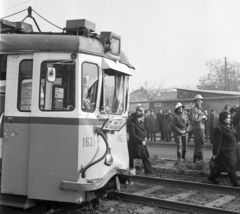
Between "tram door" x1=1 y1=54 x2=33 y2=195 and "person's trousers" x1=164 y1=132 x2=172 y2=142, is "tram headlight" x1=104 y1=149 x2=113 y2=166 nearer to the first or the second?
"tram door" x1=1 y1=54 x2=33 y2=195

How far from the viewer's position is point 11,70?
5238 mm

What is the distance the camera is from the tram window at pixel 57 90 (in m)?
5.13

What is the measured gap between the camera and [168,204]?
20.6 ft

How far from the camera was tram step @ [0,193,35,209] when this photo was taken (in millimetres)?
5059

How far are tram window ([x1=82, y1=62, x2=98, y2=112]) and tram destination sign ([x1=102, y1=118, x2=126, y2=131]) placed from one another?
0.32 m

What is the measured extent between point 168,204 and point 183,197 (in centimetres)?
75

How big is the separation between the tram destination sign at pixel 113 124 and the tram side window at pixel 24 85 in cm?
126

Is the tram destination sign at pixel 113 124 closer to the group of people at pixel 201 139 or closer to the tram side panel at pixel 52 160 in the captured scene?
the tram side panel at pixel 52 160

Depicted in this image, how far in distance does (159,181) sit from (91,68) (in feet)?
12.8

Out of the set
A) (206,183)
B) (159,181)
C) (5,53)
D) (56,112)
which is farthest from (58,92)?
(206,183)

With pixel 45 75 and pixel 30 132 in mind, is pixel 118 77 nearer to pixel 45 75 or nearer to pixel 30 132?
pixel 45 75

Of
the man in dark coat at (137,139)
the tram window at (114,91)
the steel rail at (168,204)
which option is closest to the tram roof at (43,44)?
the tram window at (114,91)

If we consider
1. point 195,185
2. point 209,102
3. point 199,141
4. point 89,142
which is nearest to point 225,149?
point 195,185

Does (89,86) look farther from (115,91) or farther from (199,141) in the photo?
(199,141)
